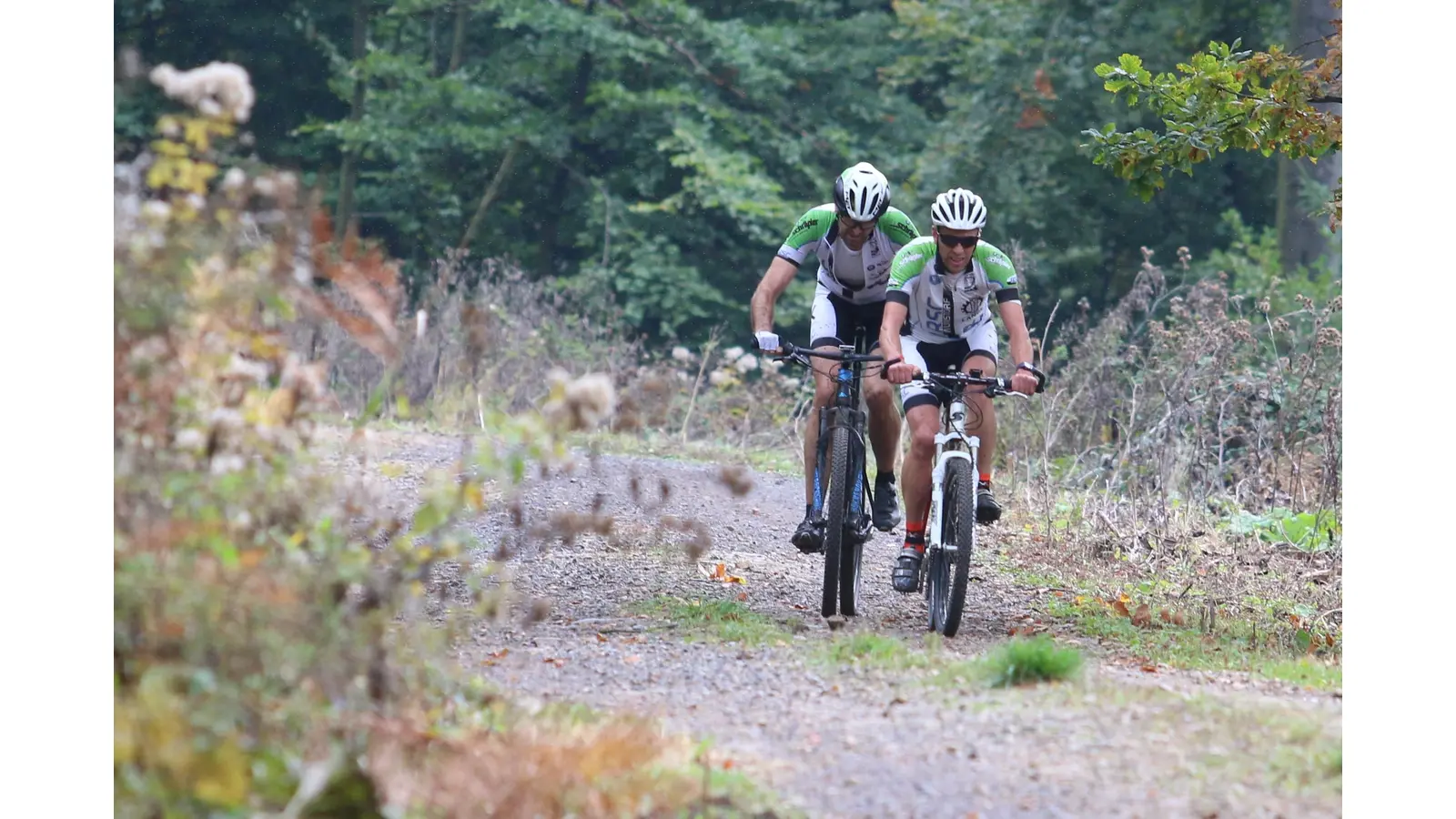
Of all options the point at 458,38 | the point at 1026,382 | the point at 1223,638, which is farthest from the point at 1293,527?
the point at 458,38

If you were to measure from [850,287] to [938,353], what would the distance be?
461 mm

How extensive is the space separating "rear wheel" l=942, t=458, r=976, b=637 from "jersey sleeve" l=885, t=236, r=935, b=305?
24.5 inches

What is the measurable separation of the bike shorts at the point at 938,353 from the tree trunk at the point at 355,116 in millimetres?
9067

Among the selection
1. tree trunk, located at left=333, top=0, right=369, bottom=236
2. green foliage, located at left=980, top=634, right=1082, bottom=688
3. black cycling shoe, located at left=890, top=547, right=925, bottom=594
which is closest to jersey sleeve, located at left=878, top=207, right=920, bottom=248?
black cycling shoe, located at left=890, top=547, right=925, bottom=594

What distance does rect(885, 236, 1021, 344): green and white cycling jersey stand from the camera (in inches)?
219

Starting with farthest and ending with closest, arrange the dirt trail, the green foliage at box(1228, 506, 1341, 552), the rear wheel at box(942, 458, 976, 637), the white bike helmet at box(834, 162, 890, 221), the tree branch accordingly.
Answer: the tree branch → the green foliage at box(1228, 506, 1341, 552) → the white bike helmet at box(834, 162, 890, 221) → the rear wheel at box(942, 458, 976, 637) → the dirt trail

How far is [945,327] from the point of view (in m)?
5.83

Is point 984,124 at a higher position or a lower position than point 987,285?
higher

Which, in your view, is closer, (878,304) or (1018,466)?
(878,304)

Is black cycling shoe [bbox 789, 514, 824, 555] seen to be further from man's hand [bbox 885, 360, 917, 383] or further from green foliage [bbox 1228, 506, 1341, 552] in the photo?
green foliage [bbox 1228, 506, 1341, 552]

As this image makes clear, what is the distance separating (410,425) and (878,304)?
18.3ft

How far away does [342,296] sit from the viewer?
613cm

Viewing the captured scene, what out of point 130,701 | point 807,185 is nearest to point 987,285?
point 130,701
